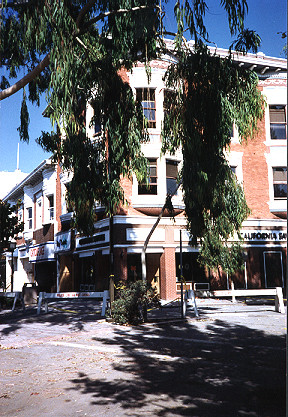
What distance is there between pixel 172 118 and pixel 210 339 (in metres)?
5.06

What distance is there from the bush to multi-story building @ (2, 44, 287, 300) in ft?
20.7

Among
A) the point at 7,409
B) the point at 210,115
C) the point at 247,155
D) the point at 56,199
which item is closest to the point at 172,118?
the point at 210,115

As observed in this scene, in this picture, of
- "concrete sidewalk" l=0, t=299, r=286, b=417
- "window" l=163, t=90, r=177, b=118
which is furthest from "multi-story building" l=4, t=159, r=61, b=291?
"window" l=163, t=90, r=177, b=118

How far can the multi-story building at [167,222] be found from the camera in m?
20.4

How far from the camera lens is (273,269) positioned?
2291 cm

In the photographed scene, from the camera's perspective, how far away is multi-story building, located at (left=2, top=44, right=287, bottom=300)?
20406 mm

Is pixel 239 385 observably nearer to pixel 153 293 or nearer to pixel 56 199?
pixel 153 293

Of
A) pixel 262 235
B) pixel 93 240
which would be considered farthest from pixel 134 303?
pixel 262 235

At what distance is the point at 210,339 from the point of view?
9547 millimetres

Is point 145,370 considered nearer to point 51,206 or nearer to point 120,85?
point 120,85

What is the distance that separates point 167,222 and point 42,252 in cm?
1050

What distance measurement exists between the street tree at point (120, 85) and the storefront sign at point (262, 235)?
13.8 metres

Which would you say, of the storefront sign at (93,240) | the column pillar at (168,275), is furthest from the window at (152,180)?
the column pillar at (168,275)

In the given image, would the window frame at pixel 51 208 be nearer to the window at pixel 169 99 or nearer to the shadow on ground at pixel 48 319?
the shadow on ground at pixel 48 319
